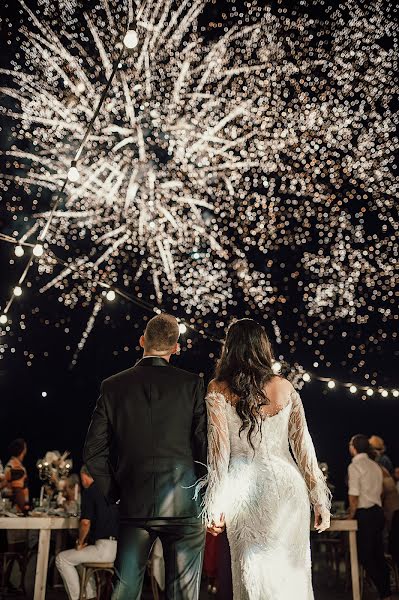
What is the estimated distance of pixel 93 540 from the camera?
19.1ft

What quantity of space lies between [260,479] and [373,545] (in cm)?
407

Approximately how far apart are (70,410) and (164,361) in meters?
19.0

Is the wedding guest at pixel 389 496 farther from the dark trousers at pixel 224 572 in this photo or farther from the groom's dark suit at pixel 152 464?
the groom's dark suit at pixel 152 464

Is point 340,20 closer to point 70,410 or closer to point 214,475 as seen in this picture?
point 214,475

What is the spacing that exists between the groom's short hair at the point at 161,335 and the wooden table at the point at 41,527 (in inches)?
103

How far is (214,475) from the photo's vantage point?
3010 mm

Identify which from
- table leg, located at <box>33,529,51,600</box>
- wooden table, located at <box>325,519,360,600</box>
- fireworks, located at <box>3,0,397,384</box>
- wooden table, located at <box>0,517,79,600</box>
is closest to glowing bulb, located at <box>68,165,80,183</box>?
fireworks, located at <box>3,0,397,384</box>

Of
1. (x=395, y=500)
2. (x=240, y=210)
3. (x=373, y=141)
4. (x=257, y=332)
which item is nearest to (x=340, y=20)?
(x=373, y=141)

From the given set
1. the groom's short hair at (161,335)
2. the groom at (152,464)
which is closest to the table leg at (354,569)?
the groom at (152,464)

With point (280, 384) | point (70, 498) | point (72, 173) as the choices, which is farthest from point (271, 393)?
point (70, 498)

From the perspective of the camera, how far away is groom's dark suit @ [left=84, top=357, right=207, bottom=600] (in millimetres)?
2938

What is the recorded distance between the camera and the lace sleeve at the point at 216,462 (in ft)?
9.80

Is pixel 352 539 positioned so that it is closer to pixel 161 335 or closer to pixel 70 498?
pixel 70 498

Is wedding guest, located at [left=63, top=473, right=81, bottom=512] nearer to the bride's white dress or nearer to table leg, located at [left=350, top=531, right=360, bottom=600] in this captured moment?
table leg, located at [left=350, top=531, right=360, bottom=600]
